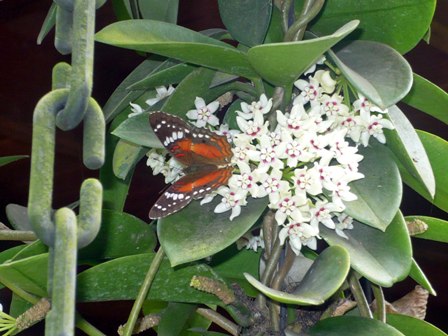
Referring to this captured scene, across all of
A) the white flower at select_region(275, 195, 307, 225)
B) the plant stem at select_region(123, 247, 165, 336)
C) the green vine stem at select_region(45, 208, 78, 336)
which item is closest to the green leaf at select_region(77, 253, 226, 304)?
the plant stem at select_region(123, 247, 165, 336)

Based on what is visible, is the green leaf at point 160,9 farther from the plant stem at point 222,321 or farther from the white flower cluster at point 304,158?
the plant stem at point 222,321

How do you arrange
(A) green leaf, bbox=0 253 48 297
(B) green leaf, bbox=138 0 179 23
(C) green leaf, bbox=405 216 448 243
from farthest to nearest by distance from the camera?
1. (B) green leaf, bbox=138 0 179 23
2. (C) green leaf, bbox=405 216 448 243
3. (A) green leaf, bbox=0 253 48 297

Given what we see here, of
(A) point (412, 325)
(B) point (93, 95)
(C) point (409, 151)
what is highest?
(C) point (409, 151)

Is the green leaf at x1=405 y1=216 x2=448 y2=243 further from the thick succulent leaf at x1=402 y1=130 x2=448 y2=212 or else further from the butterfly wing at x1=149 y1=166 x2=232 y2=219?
the butterfly wing at x1=149 y1=166 x2=232 y2=219

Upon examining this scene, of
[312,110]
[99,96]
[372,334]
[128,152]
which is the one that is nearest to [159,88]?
[128,152]

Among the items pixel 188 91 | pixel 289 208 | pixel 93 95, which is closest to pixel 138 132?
pixel 188 91

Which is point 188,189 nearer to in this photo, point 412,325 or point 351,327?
point 351,327
